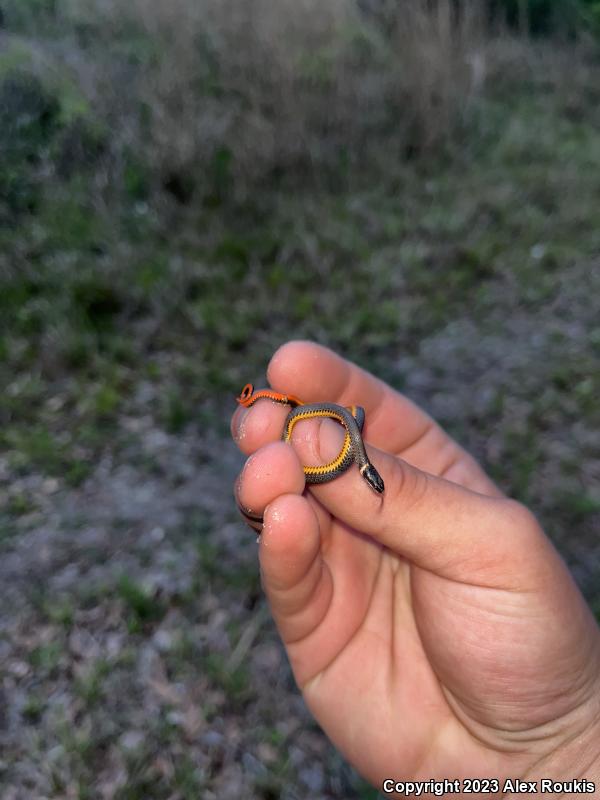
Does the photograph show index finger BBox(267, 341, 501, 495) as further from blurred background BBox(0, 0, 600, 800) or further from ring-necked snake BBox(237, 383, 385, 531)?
blurred background BBox(0, 0, 600, 800)

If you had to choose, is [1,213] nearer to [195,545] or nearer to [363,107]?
[195,545]

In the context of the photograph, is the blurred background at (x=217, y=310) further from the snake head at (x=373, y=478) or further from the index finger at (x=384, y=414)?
the snake head at (x=373, y=478)

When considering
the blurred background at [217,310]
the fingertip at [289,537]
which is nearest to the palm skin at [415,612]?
the fingertip at [289,537]

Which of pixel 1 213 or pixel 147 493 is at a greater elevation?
pixel 1 213

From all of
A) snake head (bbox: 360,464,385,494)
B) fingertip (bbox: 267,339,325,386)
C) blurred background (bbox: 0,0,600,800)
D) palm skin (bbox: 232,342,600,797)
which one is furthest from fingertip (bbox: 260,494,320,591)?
blurred background (bbox: 0,0,600,800)

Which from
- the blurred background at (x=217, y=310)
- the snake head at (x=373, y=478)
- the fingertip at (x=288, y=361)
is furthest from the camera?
the blurred background at (x=217, y=310)

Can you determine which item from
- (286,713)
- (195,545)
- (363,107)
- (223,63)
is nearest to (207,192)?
(223,63)

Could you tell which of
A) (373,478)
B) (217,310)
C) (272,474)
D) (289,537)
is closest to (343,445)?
(373,478)

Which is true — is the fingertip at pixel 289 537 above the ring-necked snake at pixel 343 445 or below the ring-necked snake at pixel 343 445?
below
